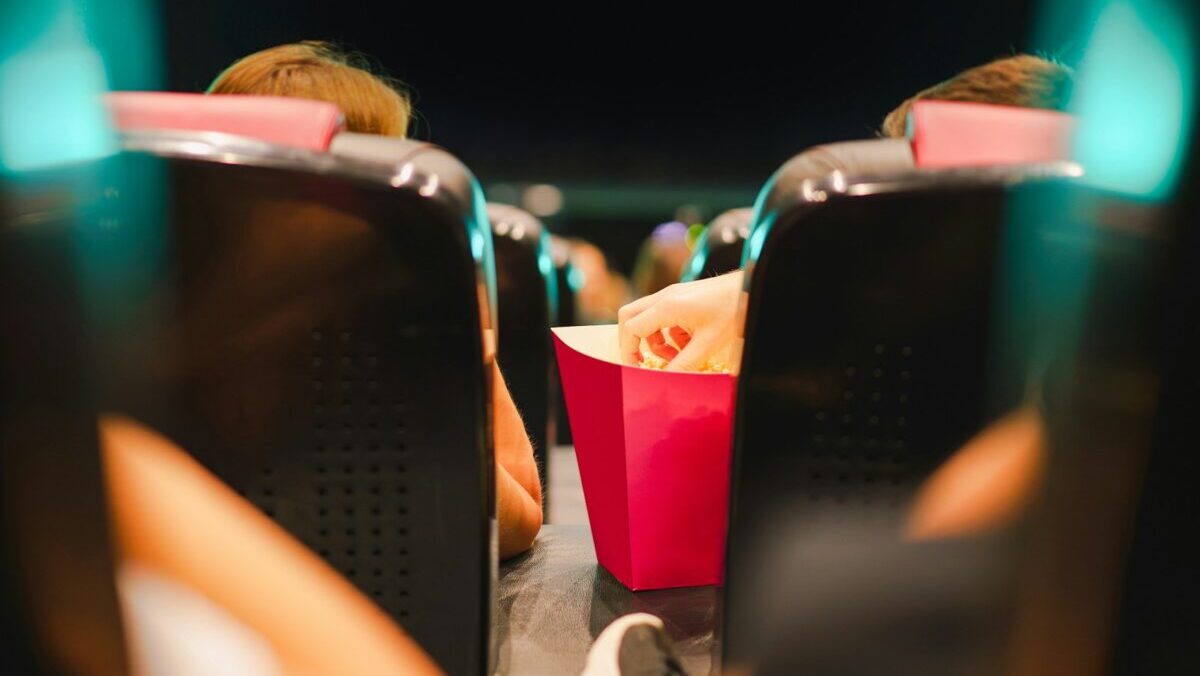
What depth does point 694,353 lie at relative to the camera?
0.84 meters

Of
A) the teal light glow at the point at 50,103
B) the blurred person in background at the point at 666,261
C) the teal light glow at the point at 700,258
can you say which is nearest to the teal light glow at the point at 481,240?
the teal light glow at the point at 50,103

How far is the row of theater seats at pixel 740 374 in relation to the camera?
560mm

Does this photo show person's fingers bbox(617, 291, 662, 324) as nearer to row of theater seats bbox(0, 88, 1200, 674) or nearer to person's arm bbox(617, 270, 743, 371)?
person's arm bbox(617, 270, 743, 371)

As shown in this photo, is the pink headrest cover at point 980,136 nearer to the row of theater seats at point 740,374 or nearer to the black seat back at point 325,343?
the row of theater seats at point 740,374

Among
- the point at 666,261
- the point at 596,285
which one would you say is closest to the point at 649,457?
the point at 666,261

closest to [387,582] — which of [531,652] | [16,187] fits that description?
[531,652]

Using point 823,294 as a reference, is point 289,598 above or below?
below

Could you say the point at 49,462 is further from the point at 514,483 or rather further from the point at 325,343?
the point at 514,483

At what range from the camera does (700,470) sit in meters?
0.87

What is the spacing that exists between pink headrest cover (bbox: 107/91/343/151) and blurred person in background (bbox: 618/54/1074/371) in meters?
0.39

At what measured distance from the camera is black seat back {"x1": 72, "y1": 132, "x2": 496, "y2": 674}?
0.56 meters

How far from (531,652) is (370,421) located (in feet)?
1.27

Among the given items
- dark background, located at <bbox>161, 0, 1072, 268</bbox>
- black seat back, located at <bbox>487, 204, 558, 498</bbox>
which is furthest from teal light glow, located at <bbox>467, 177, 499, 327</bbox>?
dark background, located at <bbox>161, 0, 1072, 268</bbox>

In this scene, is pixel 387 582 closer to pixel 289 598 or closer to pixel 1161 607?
pixel 289 598
